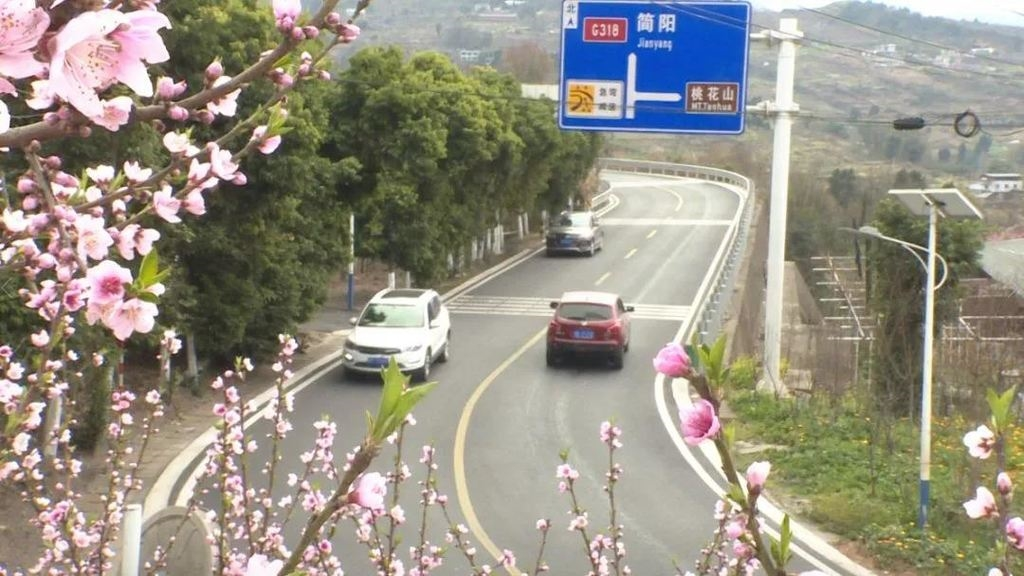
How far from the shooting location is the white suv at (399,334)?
2130 centimetres

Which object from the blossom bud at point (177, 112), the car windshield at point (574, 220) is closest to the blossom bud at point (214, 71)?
the blossom bud at point (177, 112)

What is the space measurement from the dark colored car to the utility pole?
62.1 feet

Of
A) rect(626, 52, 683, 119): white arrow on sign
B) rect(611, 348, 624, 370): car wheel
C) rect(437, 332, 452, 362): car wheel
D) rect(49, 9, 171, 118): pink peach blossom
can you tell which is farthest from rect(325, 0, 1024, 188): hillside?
rect(49, 9, 171, 118): pink peach blossom

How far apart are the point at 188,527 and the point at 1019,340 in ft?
49.6

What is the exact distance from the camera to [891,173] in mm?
47375

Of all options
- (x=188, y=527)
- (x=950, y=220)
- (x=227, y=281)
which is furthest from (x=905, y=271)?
(x=188, y=527)

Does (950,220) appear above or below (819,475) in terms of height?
above

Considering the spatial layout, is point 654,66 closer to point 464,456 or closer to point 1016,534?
point 464,456

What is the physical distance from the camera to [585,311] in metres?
23.4

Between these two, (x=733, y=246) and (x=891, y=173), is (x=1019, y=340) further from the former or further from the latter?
(x=891, y=173)

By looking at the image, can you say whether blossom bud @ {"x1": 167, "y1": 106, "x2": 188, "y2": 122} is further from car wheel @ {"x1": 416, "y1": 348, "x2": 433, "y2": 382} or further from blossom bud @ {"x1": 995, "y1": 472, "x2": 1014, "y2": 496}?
car wheel @ {"x1": 416, "y1": 348, "x2": 433, "y2": 382}

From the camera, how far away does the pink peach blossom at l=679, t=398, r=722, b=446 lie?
256 centimetres

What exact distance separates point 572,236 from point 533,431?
21670 mm

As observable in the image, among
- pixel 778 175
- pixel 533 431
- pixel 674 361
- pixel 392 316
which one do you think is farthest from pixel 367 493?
pixel 392 316
